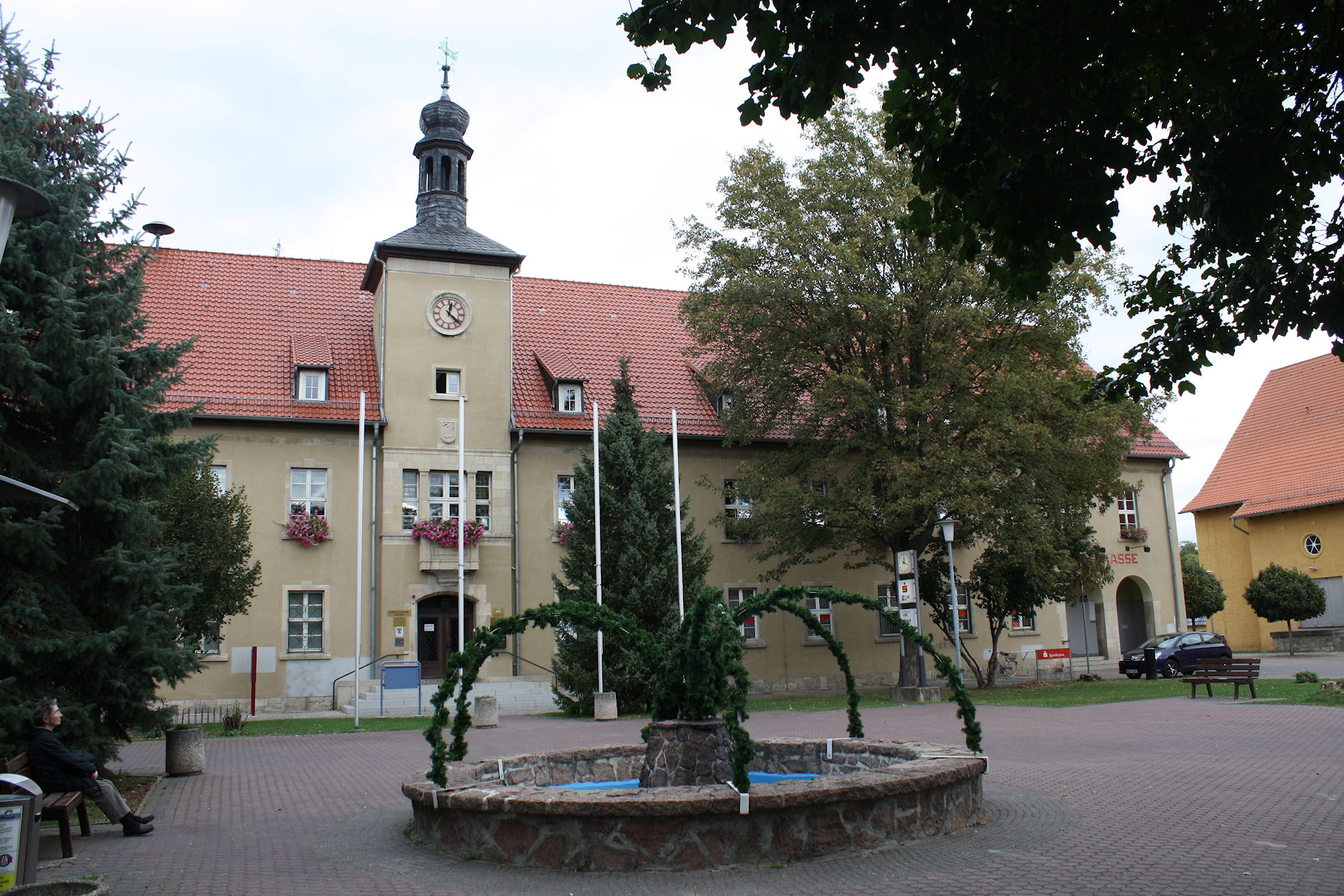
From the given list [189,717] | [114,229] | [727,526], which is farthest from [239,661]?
[114,229]

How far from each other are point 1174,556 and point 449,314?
26347mm

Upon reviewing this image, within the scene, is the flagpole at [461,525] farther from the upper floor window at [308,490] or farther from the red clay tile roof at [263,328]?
the upper floor window at [308,490]

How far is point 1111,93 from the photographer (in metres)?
6.34

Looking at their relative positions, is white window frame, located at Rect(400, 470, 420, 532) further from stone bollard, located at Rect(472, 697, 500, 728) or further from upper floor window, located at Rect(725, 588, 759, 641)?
upper floor window, located at Rect(725, 588, 759, 641)

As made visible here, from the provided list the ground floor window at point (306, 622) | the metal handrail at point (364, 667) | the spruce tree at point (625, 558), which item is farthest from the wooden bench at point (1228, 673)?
the ground floor window at point (306, 622)

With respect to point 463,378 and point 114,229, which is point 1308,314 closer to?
point 114,229

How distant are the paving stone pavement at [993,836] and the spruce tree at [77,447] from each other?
5.42 ft

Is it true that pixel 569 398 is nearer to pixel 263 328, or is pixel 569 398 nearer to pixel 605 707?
pixel 263 328

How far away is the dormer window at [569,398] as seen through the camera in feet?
97.1

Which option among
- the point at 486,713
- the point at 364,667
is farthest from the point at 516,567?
the point at 486,713

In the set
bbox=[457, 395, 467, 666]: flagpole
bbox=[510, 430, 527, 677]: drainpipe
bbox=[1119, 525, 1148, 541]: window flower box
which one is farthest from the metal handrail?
bbox=[1119, 525, 1148, 541]: window flower box

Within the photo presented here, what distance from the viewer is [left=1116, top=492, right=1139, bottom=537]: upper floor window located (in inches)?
1468

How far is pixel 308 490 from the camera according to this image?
26.8 m

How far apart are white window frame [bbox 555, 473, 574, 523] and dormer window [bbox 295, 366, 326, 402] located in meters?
6.46
